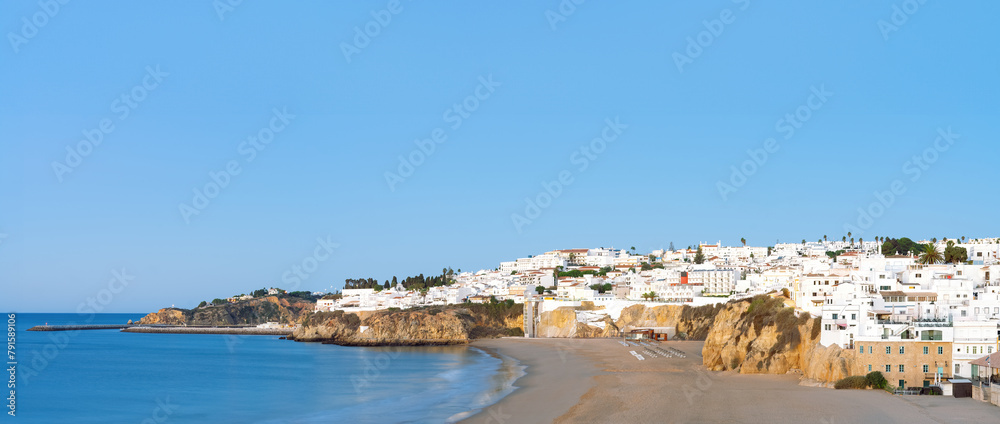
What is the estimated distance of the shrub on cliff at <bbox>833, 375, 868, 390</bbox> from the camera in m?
30.5

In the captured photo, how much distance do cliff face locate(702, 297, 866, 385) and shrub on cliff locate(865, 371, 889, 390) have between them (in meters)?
0.47

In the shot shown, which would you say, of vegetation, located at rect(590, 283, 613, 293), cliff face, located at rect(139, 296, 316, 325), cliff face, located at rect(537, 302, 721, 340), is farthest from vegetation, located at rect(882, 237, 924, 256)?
cliff face, located at rect(139, 296, 316, 325)

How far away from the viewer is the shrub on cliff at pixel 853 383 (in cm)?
3053

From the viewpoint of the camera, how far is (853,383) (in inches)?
1207

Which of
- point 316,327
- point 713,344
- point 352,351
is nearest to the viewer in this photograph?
point 713,344

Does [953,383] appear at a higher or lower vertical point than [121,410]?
higher

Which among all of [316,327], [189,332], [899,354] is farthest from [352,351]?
[189,332]

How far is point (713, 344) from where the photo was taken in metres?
44.4

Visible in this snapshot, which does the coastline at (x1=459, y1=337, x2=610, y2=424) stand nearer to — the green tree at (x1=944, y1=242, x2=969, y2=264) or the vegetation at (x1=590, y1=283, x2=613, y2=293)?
the vegetation at (x1=590, y1=283, x2=613, y2=293)

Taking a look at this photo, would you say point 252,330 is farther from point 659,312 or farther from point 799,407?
point 799,407

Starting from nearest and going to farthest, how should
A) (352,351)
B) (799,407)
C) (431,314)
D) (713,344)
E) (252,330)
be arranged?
(799,407) → (713,344) → (352,351) → (431,314) → (252,330)

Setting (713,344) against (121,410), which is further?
(713,344)

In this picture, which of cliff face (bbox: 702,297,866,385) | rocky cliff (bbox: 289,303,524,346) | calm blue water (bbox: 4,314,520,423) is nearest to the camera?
cliff face (bbox: 702,297,866,385)

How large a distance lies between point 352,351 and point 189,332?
65.1 m
